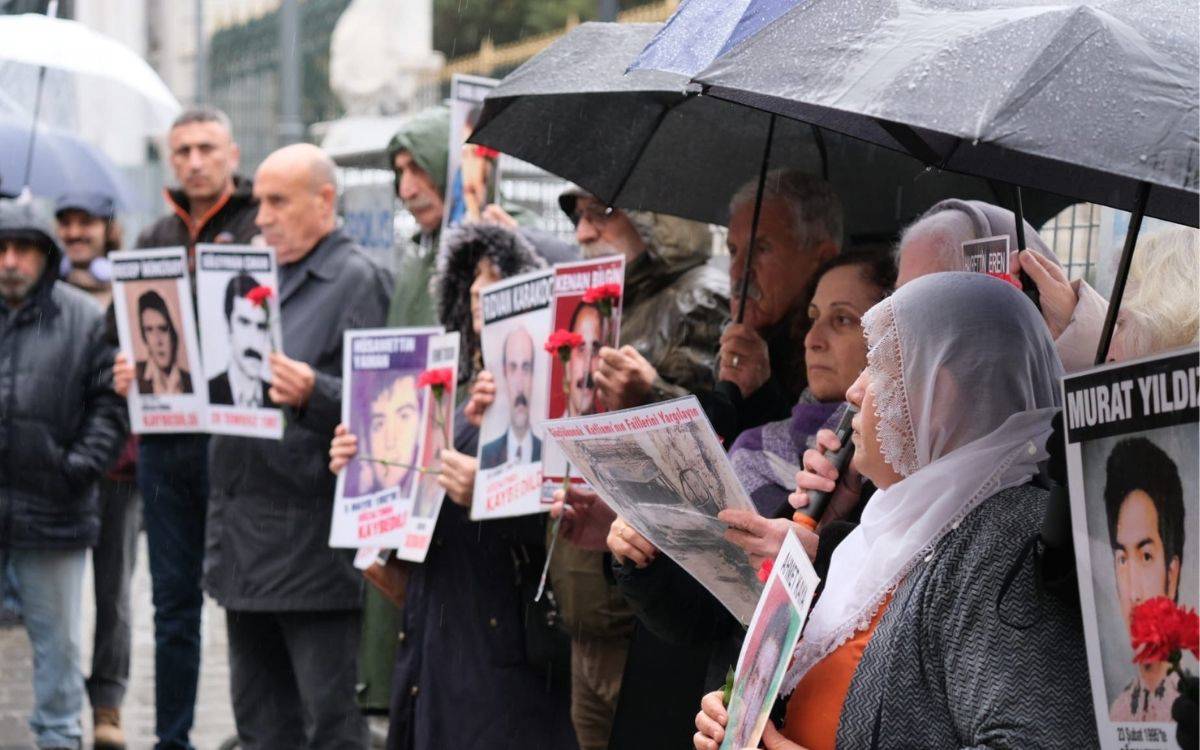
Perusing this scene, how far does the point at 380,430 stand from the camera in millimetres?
5359

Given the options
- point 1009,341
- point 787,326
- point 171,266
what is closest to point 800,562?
point 1009,341

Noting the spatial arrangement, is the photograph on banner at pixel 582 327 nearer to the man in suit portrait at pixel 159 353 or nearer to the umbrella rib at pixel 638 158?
the umbrella rib at pixel 638 158

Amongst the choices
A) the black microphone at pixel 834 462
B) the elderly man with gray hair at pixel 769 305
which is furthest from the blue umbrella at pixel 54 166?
the black microphone at pixel 834 462

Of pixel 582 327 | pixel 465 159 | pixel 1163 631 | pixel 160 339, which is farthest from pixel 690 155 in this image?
pixel 1163 631

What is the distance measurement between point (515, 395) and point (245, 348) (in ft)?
5.26

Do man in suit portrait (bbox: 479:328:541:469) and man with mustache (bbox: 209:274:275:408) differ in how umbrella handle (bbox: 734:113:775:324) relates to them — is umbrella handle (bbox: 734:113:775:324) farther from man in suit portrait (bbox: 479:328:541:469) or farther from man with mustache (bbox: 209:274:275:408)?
man with mustache (bbox: 209:274:275:408)

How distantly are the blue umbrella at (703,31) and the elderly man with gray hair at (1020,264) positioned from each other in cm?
70

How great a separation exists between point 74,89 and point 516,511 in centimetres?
475

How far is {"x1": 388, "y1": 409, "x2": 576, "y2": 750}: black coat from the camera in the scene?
189 inches

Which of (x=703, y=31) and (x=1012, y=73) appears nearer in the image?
(x=1012, y=73)

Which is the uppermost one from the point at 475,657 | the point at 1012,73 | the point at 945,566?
the point at 1012,73

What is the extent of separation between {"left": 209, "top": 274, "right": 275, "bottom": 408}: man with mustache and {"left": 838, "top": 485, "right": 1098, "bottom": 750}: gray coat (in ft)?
11.5

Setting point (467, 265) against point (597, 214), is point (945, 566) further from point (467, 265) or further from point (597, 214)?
point (467, 265)

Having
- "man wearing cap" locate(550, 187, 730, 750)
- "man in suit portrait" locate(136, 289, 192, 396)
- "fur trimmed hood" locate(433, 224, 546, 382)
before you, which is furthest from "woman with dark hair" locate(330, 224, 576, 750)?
"man in suit portrait" locate(136, 289, 192, 396)
